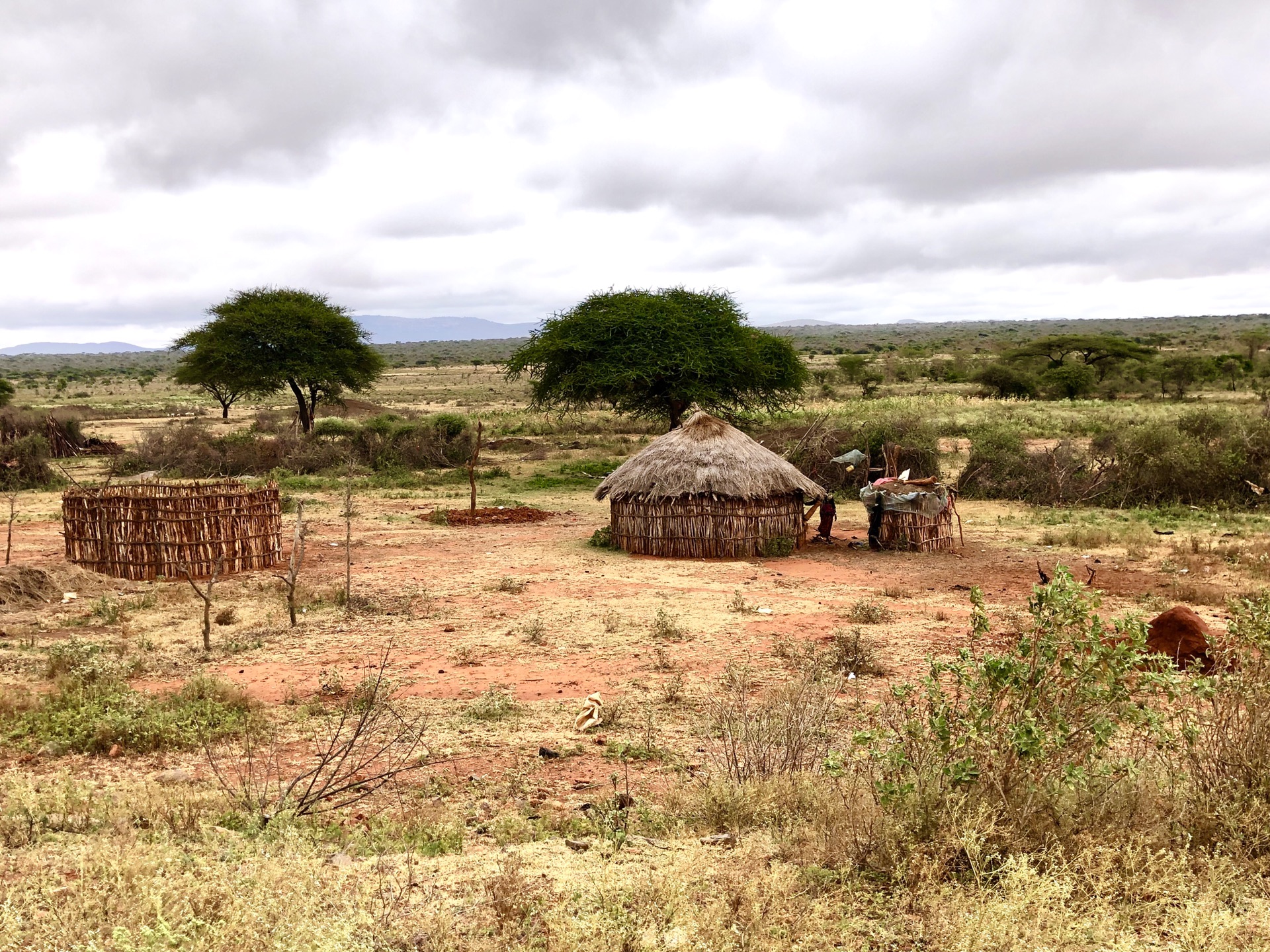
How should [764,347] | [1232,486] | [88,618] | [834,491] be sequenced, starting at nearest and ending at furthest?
[88,618] < [1232,486] < [834,491] < [764,347]

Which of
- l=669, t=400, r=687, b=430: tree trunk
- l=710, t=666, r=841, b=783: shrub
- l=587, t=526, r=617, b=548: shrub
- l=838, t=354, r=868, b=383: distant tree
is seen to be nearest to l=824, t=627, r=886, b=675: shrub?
l=710, t=666, r=841, b=783: shrub

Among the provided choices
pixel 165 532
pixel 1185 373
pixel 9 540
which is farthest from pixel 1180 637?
pixel 1185 373

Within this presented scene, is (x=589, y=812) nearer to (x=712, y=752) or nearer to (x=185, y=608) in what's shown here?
(x=712, y=752)

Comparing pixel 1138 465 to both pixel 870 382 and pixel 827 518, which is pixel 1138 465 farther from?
pixel 870 382

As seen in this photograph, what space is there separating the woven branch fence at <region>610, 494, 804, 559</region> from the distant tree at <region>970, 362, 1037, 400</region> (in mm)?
29615

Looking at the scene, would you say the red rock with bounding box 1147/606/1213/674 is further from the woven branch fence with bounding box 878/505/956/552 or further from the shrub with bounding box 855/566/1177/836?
the woven branch fence with bounding box 878/505/956/552

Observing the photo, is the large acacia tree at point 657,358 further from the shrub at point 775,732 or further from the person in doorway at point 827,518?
the shrub at point 775,732

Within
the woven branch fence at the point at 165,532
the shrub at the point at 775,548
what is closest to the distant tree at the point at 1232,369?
the shrub at the point at 775,548

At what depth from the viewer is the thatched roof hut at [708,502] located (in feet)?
49.4

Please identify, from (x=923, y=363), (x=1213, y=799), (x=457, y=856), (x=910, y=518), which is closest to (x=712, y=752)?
(x=457, y=856)

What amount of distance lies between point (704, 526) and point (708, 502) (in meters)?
0.37

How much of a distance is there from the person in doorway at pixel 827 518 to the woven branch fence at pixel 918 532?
37.8 inches

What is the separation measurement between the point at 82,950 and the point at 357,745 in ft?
10.9

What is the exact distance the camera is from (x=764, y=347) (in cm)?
2620
